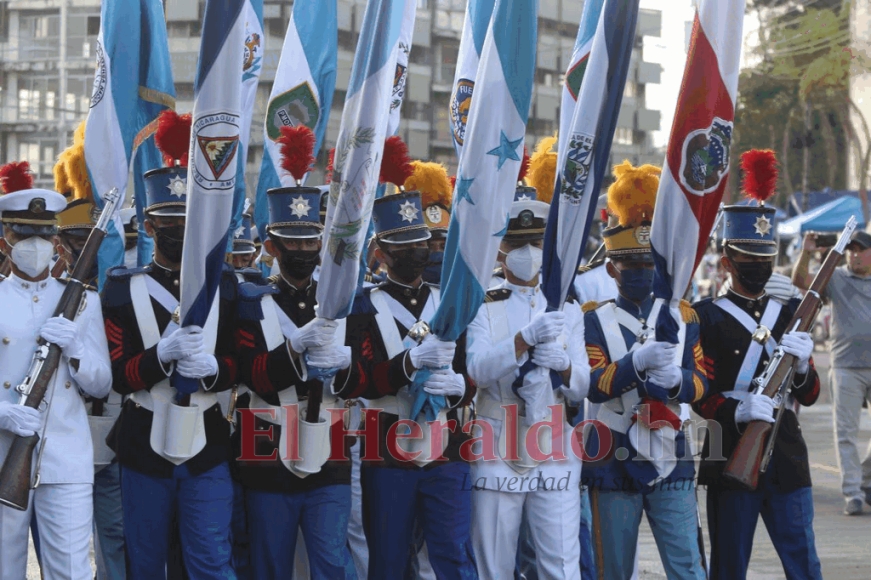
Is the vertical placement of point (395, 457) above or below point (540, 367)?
below

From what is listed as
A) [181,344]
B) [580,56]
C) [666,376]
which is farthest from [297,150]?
[580,56]

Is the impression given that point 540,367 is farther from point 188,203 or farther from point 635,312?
point 188,203

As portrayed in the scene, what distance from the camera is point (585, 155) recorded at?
5.94 metres

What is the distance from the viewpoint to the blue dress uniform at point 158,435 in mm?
5859

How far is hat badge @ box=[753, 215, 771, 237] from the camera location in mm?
6586

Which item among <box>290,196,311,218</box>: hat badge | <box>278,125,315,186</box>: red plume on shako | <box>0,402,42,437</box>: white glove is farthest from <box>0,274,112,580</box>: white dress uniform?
<box>278,125,315,186</box>: red plume on shako

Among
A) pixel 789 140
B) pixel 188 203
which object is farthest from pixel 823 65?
pixel 188 203

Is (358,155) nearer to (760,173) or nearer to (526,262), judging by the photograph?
(526,262)

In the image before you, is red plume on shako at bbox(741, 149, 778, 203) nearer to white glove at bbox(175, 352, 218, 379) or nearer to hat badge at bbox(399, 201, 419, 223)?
hat badge at bbox(399, 201, 419, 223)

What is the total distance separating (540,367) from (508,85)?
133 cm

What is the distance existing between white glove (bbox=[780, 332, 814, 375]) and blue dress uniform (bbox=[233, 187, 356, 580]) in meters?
2.18

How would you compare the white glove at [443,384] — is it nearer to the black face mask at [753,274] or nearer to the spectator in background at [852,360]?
the black face mask at [753,274]

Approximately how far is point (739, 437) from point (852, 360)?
4453 millimetres

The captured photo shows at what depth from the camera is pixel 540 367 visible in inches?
242
